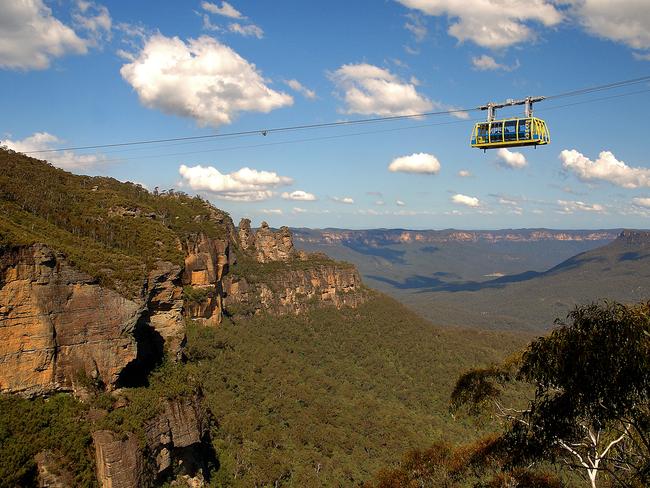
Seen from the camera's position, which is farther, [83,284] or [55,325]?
[83,284]

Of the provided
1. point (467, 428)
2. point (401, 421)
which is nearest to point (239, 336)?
point (401, 421)

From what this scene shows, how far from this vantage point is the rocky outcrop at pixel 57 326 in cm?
2577

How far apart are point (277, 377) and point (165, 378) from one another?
30.5 m

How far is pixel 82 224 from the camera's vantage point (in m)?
40.5

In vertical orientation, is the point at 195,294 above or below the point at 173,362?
above

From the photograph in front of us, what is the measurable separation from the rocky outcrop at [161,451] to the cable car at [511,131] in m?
25.0

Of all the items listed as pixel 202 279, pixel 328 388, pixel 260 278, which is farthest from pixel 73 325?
pixel 260 278

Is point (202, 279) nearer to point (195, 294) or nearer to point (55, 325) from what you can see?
point (195, 294)

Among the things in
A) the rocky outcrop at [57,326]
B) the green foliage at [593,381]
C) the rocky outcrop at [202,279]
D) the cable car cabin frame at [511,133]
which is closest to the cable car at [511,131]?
the cable car cabin frame at [511,133]

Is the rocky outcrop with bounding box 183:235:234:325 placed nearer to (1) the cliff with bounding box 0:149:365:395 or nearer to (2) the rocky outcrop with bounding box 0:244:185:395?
(1) the cliff with bounding box 0:149:365:395

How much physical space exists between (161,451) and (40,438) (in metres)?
7.09

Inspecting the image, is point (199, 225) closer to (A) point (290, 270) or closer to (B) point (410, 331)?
(A) point (290, 270)

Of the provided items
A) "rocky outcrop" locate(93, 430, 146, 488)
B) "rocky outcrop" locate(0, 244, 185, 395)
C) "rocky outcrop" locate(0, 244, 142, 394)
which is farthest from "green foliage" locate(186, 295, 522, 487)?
"rocky outcrop" locate(93, 430, 146, 488)

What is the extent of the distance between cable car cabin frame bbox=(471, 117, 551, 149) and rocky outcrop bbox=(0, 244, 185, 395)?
23224 millimetres
